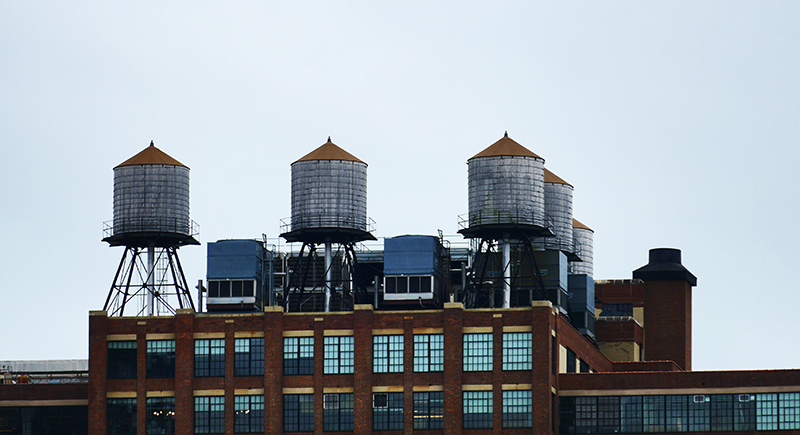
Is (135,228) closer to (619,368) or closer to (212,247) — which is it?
→ (212,247)

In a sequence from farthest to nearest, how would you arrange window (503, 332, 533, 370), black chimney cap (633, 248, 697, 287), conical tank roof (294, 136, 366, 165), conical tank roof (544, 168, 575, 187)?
black chimney cap (633, 248, 697, 287) < conical tank roof (544, 168, 575, 187) < conical tank roof (294, 136, 366, 165) < window (503, 332, 533, 370)

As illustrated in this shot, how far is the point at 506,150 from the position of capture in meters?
117

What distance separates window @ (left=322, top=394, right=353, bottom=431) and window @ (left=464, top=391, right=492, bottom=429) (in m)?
7.12

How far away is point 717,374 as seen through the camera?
106 meters

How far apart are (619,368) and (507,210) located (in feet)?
50.5

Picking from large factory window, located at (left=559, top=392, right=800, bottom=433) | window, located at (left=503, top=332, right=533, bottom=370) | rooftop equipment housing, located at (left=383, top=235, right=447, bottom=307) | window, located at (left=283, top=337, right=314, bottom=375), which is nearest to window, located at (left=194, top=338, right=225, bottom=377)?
window, located at (left=283, top=337, right=314, bottom=375)

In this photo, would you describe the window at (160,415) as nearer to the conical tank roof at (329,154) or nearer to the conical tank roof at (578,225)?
the conical tank roof at (329,154)

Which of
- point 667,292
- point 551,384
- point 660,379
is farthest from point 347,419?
point 667,292

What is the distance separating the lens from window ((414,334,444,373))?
4183 inches

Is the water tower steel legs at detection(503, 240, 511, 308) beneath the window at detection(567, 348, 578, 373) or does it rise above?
above

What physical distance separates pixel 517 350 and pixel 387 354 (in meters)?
7.92

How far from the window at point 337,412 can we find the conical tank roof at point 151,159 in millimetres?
22680

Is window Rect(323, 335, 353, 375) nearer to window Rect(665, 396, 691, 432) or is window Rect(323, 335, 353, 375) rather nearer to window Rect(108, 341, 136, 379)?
window Rect(108, 341, 136, 379)

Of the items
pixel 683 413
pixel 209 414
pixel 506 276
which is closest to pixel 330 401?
pixel 209 414
